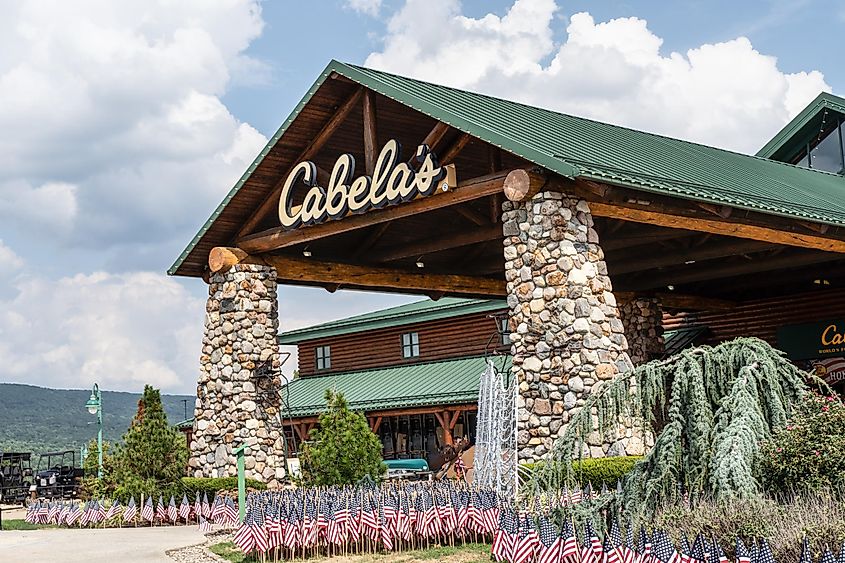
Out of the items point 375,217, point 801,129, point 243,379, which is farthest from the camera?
point 801,129

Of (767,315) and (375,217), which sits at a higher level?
(375,217)

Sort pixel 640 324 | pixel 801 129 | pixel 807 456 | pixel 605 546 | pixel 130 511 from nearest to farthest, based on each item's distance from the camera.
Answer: pixel 605 546
pixel 807 456
pixel 130 511
pixel 640 324
pixel 801 129

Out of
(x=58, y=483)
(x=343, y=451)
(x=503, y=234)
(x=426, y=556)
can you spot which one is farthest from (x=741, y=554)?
(x=58, y=483)

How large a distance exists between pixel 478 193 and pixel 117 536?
7.72m

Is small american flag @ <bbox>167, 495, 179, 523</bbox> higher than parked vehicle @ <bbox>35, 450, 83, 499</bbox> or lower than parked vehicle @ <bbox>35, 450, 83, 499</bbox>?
lower

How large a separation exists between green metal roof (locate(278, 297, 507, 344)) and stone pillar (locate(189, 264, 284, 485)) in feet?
32.6

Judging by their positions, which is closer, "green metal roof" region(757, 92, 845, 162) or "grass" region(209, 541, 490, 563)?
"grass" region(209, 541, 490, 563)

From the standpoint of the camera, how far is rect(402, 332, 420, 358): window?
1235 inches

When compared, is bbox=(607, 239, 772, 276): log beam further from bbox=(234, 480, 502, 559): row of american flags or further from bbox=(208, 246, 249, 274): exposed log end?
bbox=(234, 480, 502, 559): row of american flags

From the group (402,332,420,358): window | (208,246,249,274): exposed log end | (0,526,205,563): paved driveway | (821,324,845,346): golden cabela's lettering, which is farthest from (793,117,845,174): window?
(0,526,205,563): paved driveway

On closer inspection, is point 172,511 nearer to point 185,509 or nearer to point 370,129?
point 185,509

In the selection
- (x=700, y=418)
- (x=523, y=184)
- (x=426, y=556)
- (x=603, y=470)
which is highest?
(x=523, y=184)

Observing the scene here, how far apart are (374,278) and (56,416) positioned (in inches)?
2587

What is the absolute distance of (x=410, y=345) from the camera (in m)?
31.6
